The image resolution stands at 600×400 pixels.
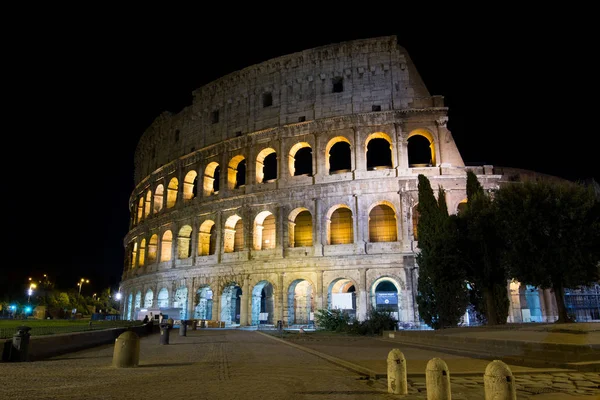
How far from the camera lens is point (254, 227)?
27219 mm

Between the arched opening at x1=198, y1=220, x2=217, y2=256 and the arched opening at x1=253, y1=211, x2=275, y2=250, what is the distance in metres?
3.62

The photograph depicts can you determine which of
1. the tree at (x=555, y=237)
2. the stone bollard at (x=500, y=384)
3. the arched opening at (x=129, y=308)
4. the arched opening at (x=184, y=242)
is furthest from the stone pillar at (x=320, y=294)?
the stone bollard at (x=500, y=384)

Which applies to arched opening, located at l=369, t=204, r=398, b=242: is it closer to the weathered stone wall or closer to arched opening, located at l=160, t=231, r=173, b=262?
the weathered stone wall

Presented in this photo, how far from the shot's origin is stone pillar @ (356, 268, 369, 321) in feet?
75.6

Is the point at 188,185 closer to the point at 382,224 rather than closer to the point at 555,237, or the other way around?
the point at 382,224

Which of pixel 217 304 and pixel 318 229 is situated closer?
pixel 318 229

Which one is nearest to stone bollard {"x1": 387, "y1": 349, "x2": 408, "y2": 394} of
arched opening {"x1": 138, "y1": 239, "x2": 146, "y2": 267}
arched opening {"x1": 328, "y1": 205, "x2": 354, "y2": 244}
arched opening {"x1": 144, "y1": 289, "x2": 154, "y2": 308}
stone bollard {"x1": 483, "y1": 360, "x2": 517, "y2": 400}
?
stone bollard {"x1": 483, "y1": 360, "x2": 517, "y2": 400}

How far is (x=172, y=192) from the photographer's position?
34.1 metres

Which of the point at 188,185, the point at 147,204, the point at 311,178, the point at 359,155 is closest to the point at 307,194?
the point at 311,178

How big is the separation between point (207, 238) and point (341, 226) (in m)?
9.90

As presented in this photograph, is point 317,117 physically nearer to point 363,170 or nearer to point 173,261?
point 363,170

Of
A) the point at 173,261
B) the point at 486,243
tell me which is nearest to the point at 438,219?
the point at 486,243

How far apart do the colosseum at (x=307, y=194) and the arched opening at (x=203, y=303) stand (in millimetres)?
98

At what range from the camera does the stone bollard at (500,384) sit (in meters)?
4.38
